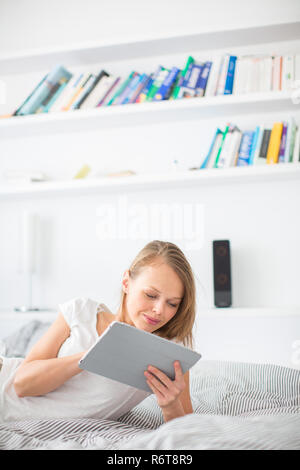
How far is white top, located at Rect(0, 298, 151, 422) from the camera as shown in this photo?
1.19m

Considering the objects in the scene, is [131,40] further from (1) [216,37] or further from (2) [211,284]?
(2) [211,284]

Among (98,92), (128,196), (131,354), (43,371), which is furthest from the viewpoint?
(128,196)

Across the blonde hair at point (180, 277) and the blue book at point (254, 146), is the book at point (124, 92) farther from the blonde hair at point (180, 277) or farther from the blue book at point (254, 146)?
the blonde hair at point (180, 277)

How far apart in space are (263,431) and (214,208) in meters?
1.52

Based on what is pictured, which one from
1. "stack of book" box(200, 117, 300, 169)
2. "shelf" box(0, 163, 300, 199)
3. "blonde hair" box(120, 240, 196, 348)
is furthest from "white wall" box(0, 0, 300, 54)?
"blonde hair" box(120, 240, 196, 348)

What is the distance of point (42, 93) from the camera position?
224 cm

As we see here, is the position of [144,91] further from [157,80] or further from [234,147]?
[234,147]

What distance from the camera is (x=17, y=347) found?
6.15ft

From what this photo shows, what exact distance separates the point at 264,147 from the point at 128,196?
2.23ft

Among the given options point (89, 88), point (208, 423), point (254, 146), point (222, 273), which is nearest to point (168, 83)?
point (89, 88)

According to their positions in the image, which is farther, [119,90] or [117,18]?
[117,18]

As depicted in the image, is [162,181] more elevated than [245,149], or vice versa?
[245,149]

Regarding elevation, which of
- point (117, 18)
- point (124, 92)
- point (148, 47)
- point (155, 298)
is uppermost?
point (117, 18)

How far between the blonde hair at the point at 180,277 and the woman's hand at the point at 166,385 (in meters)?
0.26
